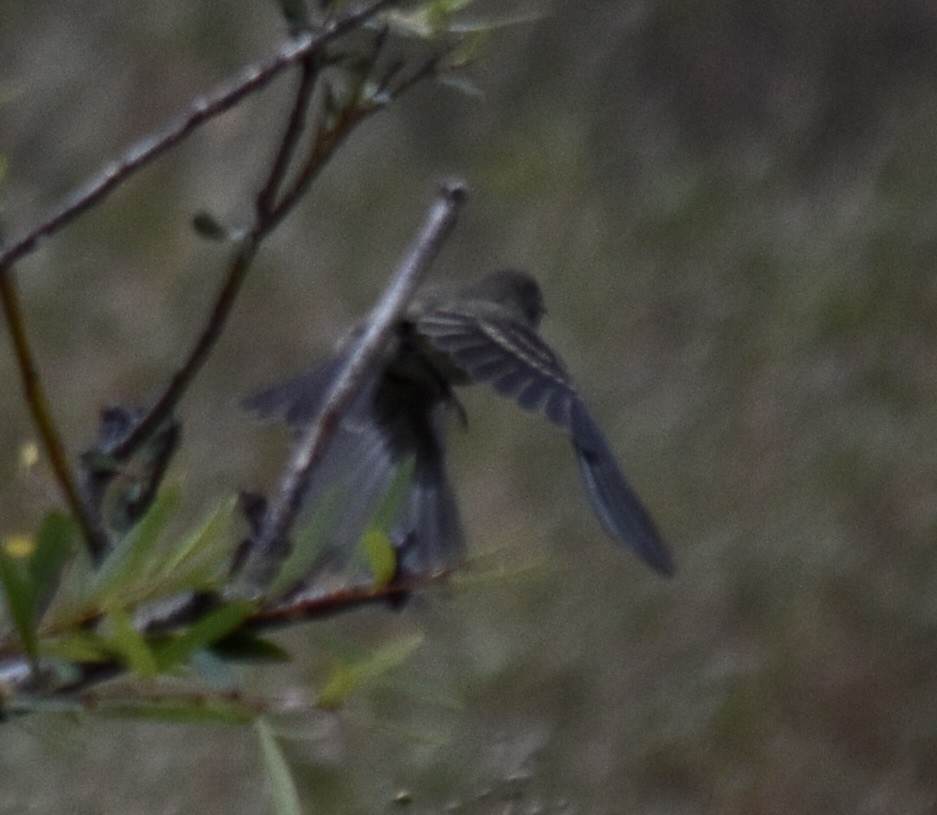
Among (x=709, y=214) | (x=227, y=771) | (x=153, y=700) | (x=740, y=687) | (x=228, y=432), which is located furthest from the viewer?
(x=709, y=214)

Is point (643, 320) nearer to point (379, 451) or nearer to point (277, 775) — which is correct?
point (379, 451)

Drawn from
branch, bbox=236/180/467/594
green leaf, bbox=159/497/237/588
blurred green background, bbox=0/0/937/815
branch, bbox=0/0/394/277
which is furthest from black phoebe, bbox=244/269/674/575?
blurred green background, bbox=0/0/937/815

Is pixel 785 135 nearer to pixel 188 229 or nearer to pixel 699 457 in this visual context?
pixel 699 457

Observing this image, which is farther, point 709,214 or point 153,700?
point 709,214

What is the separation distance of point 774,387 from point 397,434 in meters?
2.32

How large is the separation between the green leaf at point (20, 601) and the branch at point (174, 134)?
0.44 ft

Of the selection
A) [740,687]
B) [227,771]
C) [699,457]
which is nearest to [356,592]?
[227,771]

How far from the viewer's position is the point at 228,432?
4195 mm

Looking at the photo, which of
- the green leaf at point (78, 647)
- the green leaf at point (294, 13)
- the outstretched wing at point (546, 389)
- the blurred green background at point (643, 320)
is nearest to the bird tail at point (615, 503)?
the outstretched wing at point (546, 389)

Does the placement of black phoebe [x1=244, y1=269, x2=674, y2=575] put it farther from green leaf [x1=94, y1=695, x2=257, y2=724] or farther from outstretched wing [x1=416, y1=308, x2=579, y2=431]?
green leaf [x1=94, y1=695, x2=257, y2=724]

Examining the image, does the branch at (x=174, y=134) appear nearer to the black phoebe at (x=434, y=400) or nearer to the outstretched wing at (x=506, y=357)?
the black phoebe at (x=434, y=400)

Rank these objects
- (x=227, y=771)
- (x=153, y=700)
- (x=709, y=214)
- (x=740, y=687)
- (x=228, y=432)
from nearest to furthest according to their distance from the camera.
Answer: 1. (x=153, y=700)
2. (x=227, y=771)
3. (x=740, y=687)
4. (x=228, y=432)
5. (x=709, y=214)

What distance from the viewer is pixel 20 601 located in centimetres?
52

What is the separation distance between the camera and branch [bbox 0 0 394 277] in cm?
64
